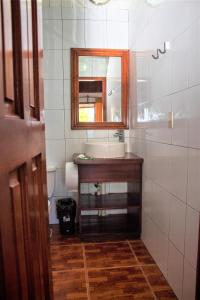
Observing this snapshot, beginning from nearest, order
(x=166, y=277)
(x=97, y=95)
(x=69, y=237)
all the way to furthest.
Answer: (x=166, y=277), (x=69, y=237), (x=97, y=95)

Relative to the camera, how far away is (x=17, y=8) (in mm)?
566

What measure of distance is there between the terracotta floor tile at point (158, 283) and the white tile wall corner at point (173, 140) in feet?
0.16

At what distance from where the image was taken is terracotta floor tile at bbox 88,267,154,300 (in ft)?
4.82

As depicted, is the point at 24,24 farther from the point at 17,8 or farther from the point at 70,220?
the point at 70,220

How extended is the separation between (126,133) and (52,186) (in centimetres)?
97

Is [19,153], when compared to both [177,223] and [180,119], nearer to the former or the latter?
[180,119]

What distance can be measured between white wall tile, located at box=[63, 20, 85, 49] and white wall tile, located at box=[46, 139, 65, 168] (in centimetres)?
101

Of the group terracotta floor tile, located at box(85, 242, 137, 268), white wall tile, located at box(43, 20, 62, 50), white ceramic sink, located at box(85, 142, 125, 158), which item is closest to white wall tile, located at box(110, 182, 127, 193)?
white ceramic sink, located at box(85, 142, 125, 158)

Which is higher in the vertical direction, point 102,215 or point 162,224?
point 162,224

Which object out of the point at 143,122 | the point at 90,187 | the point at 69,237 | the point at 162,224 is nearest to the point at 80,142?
the point at 90,187

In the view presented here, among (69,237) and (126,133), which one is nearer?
(69,237)

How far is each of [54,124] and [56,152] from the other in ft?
0.99

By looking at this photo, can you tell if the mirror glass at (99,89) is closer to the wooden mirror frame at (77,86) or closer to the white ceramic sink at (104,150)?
the wooden mirror frame at (77,86)

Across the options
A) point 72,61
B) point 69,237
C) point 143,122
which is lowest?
point 69,237
